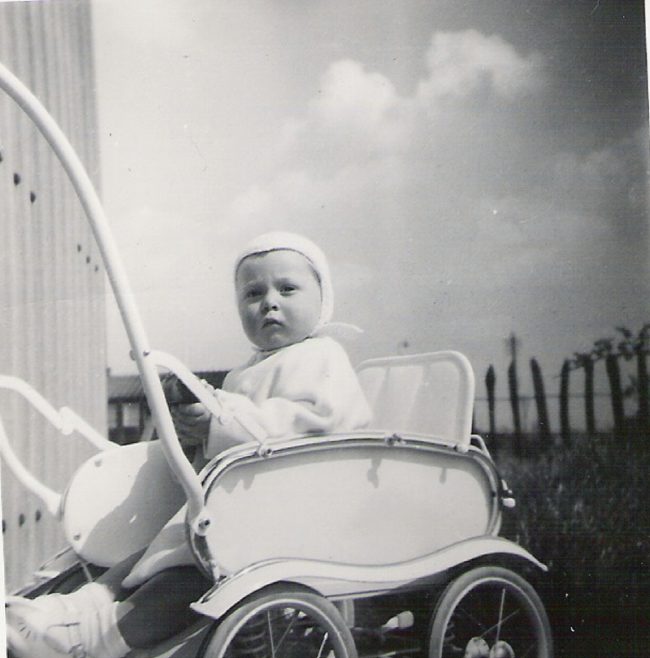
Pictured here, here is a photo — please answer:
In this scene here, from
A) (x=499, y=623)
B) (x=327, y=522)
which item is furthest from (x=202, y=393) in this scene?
(x=499, y=623)

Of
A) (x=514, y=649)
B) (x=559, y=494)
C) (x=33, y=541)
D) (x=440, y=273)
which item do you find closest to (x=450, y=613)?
(x=514, y=649)

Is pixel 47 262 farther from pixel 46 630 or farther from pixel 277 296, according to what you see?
pixel 46 630

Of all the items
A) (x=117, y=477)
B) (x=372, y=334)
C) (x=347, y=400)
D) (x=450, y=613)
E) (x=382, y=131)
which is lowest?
(x=450, y=613)

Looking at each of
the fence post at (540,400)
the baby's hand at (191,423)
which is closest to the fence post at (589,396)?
the fence post at (540,400)

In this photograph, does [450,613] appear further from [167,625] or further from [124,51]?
[124,51]

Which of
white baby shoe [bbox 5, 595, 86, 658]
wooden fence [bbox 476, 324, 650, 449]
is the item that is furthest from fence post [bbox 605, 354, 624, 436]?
white baby shoe [bbox 5, 595, 86, 658]

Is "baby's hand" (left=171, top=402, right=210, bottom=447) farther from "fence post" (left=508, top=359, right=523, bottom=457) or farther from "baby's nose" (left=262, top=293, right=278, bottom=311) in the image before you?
"fence post" (left=508, top=359, right=523, bottom=457)

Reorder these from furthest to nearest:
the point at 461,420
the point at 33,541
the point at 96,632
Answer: the point at 33,541 → the point at 461,420 → the point at 96,632
